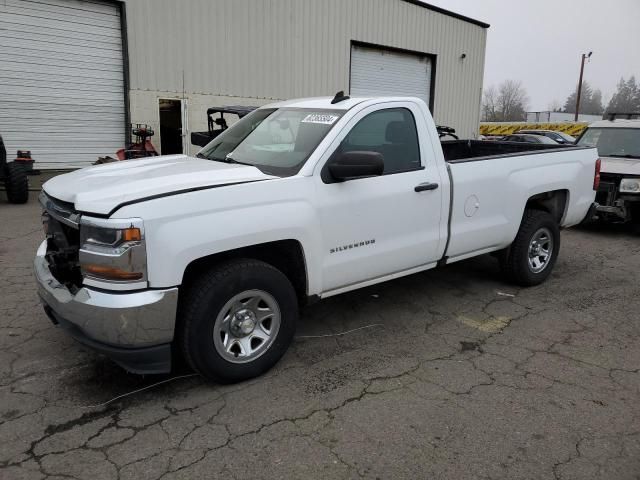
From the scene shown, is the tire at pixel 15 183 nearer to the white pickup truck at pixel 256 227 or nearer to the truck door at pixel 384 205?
the white pickup truck at pixel 256 227

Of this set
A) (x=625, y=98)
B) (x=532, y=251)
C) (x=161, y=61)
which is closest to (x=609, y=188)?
(x=532, y=251)

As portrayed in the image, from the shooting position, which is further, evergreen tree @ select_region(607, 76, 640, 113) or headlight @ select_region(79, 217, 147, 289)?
evergreen tree @ select_region(607, 76, 640, 113)

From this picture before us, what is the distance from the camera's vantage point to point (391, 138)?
434 cm

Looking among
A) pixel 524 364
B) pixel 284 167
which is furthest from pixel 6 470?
pixel 524 364

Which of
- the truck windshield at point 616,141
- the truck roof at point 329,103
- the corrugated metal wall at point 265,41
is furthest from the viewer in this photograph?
the corrugated metal wall at point 265,41

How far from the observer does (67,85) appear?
1152cm

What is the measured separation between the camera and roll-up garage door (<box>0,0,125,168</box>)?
1085cm

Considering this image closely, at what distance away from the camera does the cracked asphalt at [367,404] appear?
8.87ft

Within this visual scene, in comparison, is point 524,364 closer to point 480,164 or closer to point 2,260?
point 480,164

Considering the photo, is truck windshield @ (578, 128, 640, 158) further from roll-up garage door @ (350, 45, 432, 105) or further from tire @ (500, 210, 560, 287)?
roll-up garage door @ (350, 45, 432, 105)

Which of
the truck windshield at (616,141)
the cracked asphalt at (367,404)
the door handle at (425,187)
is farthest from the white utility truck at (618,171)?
the door handle at (425,187)

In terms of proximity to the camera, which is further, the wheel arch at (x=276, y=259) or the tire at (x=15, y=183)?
the tire at (x=15, y=183)

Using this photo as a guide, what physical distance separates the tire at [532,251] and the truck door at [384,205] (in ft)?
4.28

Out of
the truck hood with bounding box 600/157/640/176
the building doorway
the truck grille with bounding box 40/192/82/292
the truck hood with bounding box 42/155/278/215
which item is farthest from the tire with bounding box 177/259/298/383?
the building doorway
